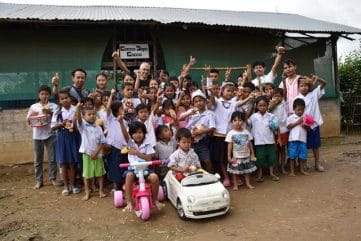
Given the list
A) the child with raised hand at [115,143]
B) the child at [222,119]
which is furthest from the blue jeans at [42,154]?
the child at [222,119]

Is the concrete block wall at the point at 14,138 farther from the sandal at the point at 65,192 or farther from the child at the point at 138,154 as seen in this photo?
the child at the point at 138,154

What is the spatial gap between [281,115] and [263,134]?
53cm

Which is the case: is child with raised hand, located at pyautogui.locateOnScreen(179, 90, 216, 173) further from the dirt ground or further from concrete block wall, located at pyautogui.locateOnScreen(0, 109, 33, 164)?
concrete block wall, located at pyautogui.locateOnScreen(0, 109, 33, 164)

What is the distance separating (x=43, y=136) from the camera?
18.1 feet

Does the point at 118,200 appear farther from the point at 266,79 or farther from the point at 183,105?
the point at 266,79

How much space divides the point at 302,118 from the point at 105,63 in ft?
15.6

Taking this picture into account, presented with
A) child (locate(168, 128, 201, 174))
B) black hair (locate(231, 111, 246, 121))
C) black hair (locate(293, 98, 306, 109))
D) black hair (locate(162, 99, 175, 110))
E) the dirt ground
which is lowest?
the dirt ground

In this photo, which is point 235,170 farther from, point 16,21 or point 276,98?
point 16,21

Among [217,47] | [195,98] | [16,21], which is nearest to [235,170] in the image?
[195,98]

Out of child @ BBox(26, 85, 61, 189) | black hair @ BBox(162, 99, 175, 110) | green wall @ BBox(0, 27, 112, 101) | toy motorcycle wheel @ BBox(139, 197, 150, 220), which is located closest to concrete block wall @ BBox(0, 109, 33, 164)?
green wall @ BBox(0, 27, 112, 101)

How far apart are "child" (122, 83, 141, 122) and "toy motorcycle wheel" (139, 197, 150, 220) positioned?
126 cm

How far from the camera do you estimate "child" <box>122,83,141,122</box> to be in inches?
195

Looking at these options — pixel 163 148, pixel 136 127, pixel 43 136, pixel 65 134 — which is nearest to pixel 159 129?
pixel 163 148

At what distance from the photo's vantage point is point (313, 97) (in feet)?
18.6
